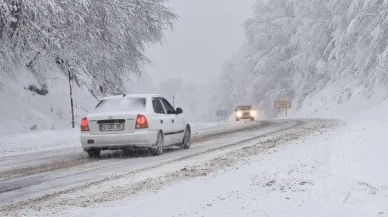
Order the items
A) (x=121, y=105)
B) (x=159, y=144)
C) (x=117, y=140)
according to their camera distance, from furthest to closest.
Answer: (x=121, y=105), (x=159, y=144), (x=117, y=140)

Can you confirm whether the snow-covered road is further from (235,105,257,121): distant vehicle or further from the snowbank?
(235,105,257,121): distant vehicle

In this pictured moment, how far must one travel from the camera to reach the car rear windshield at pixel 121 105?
39.3 feet

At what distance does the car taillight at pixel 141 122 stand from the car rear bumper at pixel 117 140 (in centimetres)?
13

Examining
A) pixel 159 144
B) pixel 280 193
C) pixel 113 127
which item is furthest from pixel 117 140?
pixel 280 193

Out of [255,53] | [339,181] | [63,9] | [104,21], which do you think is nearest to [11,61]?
[63,9]

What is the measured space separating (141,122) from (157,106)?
1284 millimetres

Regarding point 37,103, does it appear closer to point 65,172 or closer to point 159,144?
point 159,144

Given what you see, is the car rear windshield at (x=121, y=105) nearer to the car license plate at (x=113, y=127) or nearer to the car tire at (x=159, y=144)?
the car license plate at (x=113, y=127)

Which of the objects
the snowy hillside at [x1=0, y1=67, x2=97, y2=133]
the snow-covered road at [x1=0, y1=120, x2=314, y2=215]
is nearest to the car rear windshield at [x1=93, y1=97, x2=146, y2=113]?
the snow-covered road at [x1=0, y1=120, x2=314, y2=215]

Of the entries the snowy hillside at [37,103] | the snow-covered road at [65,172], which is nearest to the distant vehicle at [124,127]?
the snow-covered road at [65,172]

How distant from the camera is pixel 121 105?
12141mm

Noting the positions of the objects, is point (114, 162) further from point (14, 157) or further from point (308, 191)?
point (308, 191)

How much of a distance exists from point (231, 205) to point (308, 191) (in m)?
1.09

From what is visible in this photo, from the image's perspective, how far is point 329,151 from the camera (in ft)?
32.5
